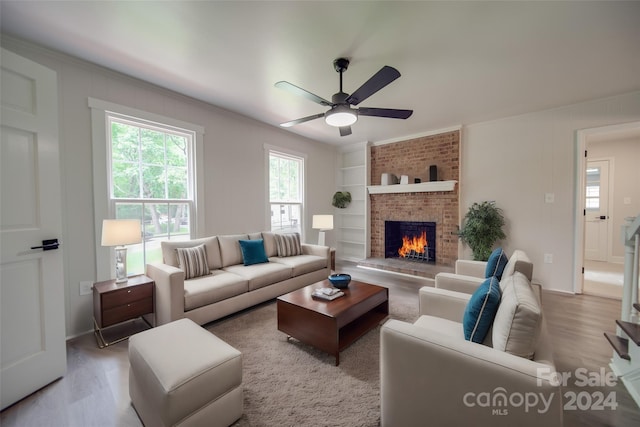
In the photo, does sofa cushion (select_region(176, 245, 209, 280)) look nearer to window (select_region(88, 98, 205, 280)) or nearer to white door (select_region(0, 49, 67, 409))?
window (select_region(88, 98, 205, 280))

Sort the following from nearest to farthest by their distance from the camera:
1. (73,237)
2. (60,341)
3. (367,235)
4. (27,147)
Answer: (27,147)
(60,341)
(73,237)
(367,235)

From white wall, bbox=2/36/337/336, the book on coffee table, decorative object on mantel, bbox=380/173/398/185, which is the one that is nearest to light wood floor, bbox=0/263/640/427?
white wall, bbox=2/36/337/336

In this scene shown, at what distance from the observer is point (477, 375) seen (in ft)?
3.57

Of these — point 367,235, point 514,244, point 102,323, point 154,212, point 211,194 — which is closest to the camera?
point 102,323

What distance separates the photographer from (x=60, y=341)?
1861mm

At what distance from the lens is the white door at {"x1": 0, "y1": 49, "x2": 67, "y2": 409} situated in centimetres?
161

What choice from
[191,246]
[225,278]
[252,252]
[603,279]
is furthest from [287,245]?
[603,279]

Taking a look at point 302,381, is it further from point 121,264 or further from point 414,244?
point 414,244

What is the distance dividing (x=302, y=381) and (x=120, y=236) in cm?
207

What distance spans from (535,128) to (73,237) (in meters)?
5.96

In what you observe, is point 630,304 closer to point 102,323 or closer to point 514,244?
point 514,244

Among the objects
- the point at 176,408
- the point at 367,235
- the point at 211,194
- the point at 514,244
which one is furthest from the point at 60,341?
the point at 514,244

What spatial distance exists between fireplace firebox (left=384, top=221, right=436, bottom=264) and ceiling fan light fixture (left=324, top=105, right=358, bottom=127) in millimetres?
3335

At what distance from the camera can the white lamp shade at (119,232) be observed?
2305 mm
